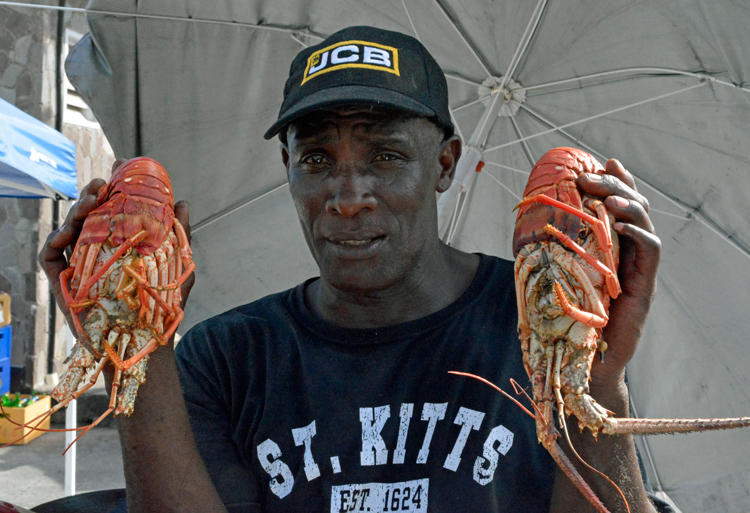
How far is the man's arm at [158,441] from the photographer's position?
1.76 metres

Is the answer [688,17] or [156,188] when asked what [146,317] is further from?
[688,17]

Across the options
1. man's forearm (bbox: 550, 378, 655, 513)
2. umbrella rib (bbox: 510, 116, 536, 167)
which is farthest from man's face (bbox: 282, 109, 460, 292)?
umbrella rib (bbox: 510, 116, 536, 167)

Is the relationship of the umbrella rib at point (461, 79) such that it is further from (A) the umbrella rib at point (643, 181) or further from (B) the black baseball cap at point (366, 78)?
(B) the black baseball cap at point (366, 78)

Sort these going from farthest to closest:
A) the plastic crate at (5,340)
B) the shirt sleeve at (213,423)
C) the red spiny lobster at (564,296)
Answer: the plastic crate at (5,340) → the shirt sleeve at (213,423) → the red spiny lobster at (564,296)

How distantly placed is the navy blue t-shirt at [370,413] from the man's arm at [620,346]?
226 mm

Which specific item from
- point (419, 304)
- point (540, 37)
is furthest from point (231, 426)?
point (540, 37)

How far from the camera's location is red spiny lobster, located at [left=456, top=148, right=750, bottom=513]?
4.45ft

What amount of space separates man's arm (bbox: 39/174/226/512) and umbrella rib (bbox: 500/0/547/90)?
2009 mm

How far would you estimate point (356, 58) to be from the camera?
1896mm

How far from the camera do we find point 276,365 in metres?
2.04

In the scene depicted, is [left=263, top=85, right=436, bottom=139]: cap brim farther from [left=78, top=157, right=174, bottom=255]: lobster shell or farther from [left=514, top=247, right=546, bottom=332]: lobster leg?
[left=514, top=247, right=546, bottom=332]: lobster leg

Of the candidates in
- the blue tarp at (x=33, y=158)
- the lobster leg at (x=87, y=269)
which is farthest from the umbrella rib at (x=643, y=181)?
the blue tarp at (x=33, y=158)

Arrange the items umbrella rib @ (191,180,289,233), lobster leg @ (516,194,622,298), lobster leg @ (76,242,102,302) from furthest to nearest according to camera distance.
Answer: umbrella rib @ (191,180,289,233)
lobster leg @ (76,242,102,302)
lobster leg @ (516,194,622,298)

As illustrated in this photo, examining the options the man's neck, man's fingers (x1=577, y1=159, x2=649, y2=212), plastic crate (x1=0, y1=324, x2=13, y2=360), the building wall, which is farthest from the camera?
the building wall
